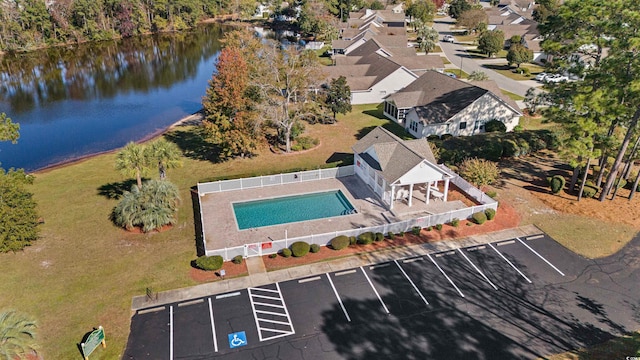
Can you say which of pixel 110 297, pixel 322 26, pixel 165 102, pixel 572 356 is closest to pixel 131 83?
pixel 165 102

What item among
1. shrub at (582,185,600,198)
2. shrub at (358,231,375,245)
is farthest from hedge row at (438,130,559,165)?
shrub at (358,231,375,245)

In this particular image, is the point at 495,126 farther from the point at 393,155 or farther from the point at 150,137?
the point at 150,137

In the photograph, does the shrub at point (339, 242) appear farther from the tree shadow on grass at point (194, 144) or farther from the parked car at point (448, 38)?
the parked car at point (448, 38)

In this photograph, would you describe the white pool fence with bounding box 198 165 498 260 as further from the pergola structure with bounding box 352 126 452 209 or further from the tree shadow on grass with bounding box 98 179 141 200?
the tree shadow on grass with bounding box 98 179 141 200

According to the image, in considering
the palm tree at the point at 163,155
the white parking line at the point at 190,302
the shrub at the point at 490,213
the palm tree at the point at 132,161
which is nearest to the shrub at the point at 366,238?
the shrub at the point at 490,213

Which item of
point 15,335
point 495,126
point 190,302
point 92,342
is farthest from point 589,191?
point 15,335

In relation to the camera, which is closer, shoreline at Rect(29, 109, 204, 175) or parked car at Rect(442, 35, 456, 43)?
shoreline at Rect(29, 109, 204, 175)
